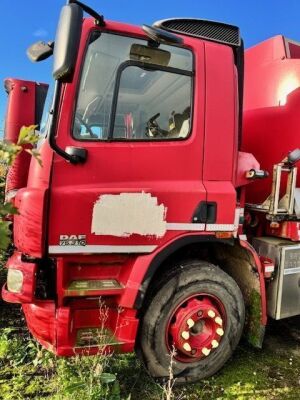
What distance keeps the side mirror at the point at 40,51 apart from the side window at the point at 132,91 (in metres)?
0.47

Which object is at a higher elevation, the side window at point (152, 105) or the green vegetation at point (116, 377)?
the side window at point (152, 105)

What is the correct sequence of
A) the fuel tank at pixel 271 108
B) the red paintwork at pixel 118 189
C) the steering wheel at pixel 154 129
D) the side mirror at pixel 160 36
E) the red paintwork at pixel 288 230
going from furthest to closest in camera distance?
the fuel tank at pixel 271 108 → the red paintwork at pixel 288 230 → the steering wheel at pixel 154 129 → the side mirror at pixel 160 36 → the red paintwork at pixel 118 189

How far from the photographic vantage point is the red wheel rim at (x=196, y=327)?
3115 millimetres

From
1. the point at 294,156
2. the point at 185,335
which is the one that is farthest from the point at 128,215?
the point at 294,156

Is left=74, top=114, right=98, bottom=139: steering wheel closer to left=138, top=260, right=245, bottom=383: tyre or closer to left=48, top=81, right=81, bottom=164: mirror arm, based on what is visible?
left=48, top=81, right=81, bottom=164: mirror arm

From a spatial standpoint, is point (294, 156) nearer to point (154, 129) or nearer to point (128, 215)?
point (154, 129)

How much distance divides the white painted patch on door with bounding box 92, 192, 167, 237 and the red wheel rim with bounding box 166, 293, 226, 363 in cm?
65

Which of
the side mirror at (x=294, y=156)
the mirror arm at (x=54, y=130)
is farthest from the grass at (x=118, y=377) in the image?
the side mirror at (x=294, y=156)

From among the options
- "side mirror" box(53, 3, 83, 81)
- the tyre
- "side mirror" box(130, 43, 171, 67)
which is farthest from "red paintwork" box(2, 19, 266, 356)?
"side mirror" box(53, 3, 83, 81)

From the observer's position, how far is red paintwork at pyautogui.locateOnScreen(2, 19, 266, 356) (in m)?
2.78

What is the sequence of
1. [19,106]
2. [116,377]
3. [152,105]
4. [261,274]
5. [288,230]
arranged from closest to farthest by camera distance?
[152,105] → [116,377] → [261,274] → [288,230] → [19,106]

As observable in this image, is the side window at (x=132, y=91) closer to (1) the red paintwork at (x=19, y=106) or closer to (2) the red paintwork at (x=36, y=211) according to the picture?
(2) the red paintwork at (x=36, y=211)

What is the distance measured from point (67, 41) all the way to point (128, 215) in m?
1.23

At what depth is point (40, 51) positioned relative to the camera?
3.15m
